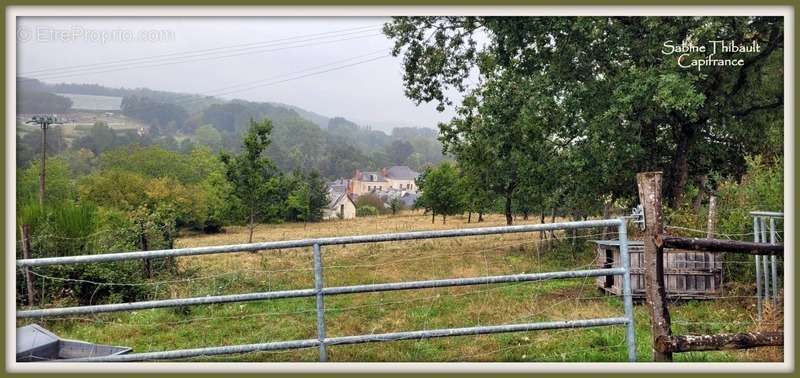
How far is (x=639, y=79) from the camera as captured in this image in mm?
11078

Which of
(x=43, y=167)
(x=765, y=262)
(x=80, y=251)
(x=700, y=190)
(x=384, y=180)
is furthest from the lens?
(x=384, y=180)

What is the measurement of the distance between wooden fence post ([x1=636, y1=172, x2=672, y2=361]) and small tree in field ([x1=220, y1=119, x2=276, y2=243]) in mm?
16078

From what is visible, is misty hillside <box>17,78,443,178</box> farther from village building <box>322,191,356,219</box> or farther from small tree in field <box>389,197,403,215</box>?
small tree in field <box>389,197,403,215</box>

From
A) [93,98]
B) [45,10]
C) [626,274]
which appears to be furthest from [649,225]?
[93,98]

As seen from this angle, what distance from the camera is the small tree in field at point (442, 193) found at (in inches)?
1132

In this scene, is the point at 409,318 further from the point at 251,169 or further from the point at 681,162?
the point at 251,169

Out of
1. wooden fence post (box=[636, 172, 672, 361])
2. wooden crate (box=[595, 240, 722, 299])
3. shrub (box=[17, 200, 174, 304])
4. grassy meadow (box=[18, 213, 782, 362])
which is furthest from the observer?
wooden crate (box=[595, 240, 722, 299])

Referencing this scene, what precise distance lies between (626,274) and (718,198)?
878 centimetres

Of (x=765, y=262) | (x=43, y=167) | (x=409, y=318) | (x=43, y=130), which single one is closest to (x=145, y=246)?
(x=43, y=167)

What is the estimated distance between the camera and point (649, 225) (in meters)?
4.59

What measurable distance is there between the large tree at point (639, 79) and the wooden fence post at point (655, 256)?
6205 mm

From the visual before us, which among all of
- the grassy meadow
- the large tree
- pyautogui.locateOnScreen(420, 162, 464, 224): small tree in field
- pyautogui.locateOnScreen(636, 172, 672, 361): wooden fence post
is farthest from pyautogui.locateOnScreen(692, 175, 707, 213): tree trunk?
pyautogui.locateOnScreen(420, 162, 464, 224): small tree in field

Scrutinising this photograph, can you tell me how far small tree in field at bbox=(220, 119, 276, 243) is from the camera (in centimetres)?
1952

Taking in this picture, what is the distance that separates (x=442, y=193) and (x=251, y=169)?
1149cm
